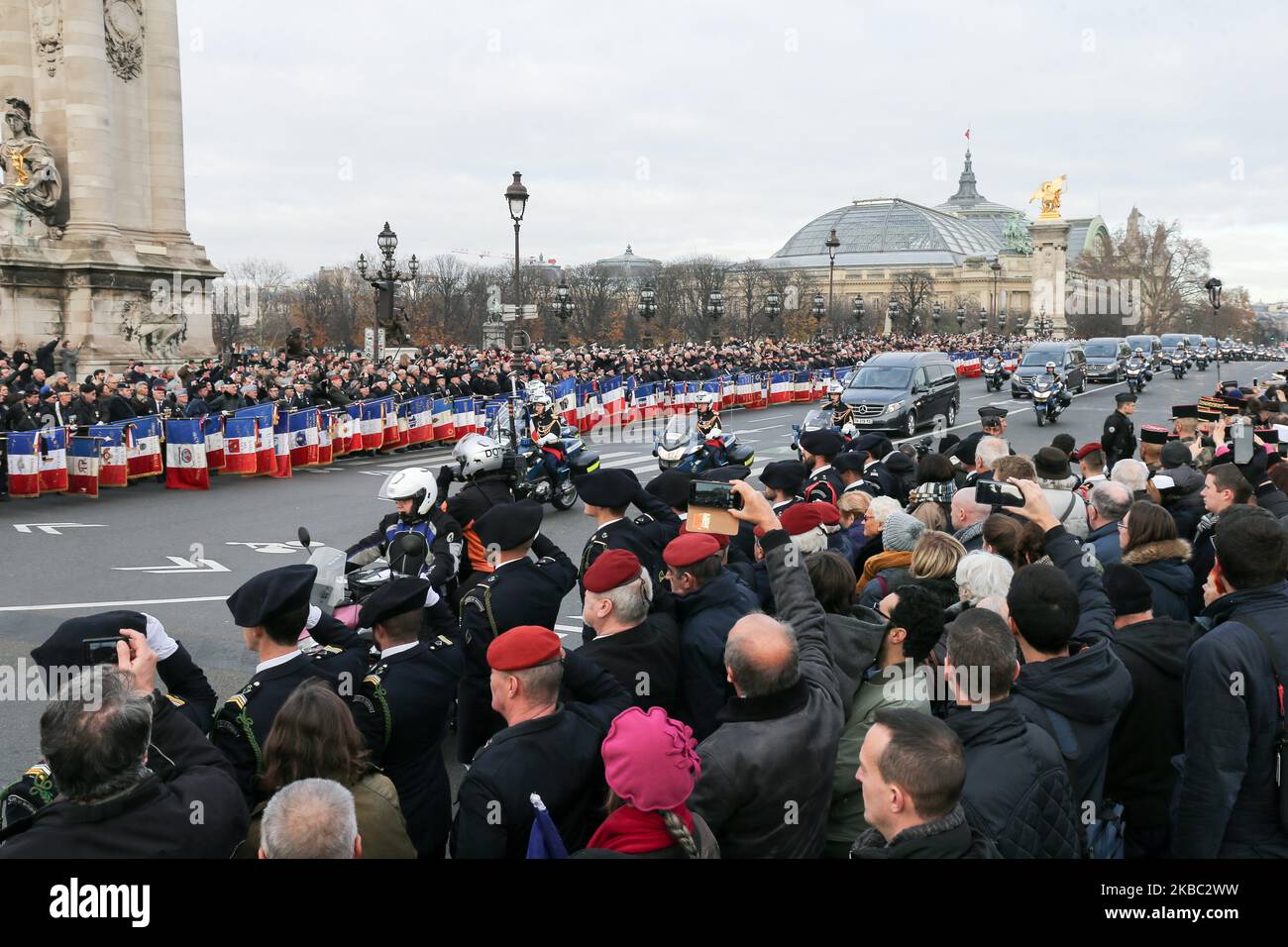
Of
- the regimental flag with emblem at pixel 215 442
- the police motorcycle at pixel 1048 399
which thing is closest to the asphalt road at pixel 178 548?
the regimental flag with emblem at pixel 215 442

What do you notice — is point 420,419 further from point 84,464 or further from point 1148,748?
point 1148,748

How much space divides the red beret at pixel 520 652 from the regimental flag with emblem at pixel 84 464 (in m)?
16.7

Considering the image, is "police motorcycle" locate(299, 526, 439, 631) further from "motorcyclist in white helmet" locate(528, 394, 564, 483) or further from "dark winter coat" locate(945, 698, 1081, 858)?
"motorcyclist in white helmet" locate(528, 394, 564, 483)

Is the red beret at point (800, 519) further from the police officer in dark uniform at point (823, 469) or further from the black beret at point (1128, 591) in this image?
the police officer in dark uniform at point (823, 469)

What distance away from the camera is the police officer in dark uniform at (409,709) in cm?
430

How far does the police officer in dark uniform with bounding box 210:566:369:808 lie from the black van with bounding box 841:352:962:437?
24.2m

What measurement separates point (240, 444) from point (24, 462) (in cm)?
383

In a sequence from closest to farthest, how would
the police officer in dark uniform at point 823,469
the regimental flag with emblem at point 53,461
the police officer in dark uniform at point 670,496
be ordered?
the police officer in dark uniform at point 670,496
the police officer in dark uniform at point 823,469
the regimental flag with emblem at point 53,461

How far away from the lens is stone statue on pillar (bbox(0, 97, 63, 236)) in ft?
88.5

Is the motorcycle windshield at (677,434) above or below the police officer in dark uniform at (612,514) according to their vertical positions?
above

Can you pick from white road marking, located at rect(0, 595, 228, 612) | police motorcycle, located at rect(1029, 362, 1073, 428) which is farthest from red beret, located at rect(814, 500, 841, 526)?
police motorcycle, located at rect(1029, 362, 1073, 428)

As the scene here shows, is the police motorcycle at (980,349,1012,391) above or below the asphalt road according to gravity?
above

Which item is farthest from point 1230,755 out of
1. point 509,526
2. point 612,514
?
point 612,514

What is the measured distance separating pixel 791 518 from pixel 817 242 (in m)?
186
